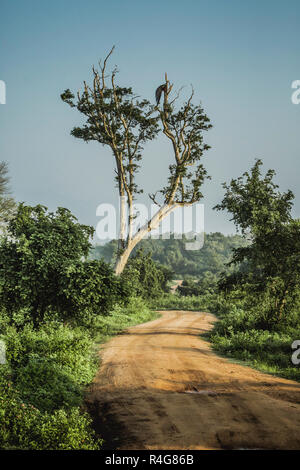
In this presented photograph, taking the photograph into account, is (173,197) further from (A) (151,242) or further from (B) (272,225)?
(A) (151,242)

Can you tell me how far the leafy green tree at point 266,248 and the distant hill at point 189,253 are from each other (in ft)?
236

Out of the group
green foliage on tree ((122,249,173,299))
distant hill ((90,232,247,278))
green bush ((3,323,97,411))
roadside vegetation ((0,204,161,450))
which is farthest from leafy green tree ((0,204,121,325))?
distant hill ((90,232,247,278))

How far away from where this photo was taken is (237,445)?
4.54m

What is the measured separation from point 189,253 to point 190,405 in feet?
Answer: 332

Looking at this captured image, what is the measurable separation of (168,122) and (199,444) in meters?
19.3

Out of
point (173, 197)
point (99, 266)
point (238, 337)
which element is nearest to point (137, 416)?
point (99, 266)

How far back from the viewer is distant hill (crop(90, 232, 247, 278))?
313ft

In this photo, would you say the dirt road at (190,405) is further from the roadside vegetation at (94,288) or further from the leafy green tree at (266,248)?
the leafy green tree at (266,248)

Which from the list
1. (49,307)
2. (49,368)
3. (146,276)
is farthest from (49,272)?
(146,276)

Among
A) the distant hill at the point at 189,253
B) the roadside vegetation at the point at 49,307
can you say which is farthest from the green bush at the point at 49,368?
the distant hill at the point at 189,253

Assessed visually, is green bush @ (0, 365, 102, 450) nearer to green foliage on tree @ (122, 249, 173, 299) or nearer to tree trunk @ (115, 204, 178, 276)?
tree trunk @ (115, 204, 178, 276)

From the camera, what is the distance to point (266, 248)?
14.5 meters

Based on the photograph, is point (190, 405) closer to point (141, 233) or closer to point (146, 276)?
point (141, 233)

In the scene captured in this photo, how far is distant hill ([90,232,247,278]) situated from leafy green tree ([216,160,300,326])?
71863 mm
